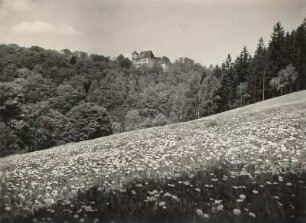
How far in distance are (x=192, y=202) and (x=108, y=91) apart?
383 ft

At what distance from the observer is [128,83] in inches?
5704

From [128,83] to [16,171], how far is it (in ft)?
442

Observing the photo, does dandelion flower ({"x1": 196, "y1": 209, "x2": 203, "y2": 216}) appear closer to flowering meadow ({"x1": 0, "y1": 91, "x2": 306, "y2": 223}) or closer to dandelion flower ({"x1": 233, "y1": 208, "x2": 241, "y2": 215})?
flowering meadow ({"x1": 0, "y1": 91, "x2": 306, "y2": 223})

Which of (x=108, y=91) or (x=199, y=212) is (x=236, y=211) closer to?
(x=199, y=212)

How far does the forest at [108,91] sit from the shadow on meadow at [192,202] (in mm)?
31294

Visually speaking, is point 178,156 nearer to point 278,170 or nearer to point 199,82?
point 278,170

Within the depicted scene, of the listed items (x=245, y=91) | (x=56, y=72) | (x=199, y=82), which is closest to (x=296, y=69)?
(x=245, y=91)

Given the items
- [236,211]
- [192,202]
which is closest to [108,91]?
[192,202]

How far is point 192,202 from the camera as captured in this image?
7578 mm

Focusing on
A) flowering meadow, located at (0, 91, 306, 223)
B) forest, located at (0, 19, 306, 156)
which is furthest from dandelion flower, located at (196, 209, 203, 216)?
forest, located at (0, 19, 306, 156)

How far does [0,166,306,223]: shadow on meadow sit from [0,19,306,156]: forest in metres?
31.3

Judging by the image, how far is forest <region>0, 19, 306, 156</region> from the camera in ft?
195

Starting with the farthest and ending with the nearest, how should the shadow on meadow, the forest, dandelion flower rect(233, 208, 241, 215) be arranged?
the forest < the shadow on meadow < dandelion flower rect(233, 208, 241, 215)

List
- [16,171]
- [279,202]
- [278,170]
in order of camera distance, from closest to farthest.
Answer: [279,202] < [278,170] < [16,171]
